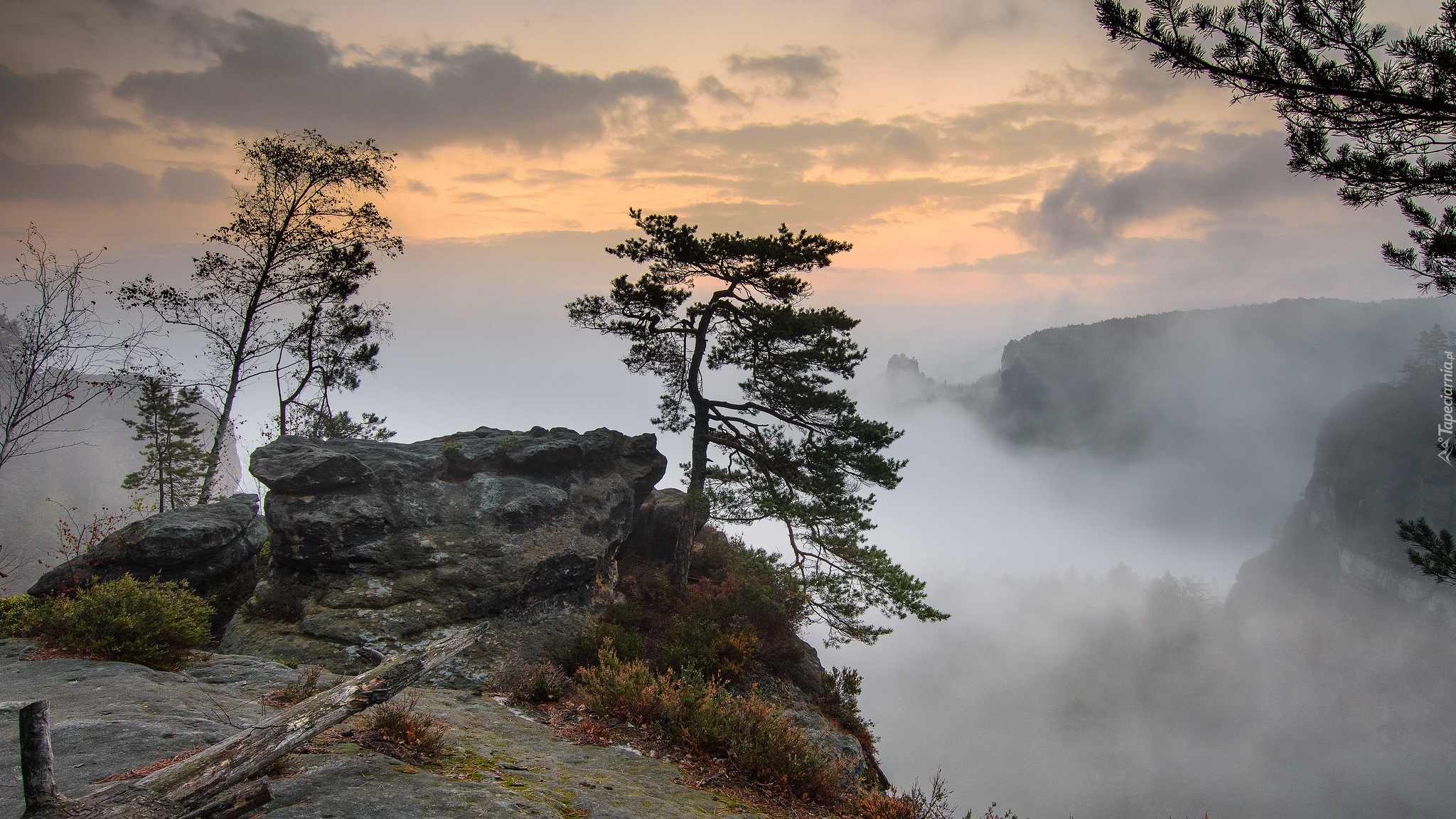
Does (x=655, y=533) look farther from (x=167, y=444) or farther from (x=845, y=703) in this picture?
(x=167, y=444)

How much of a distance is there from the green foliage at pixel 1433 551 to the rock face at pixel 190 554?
2636 centimetres

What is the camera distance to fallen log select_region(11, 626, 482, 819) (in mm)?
4254

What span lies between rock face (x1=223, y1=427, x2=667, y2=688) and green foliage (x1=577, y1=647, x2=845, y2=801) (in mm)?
4714

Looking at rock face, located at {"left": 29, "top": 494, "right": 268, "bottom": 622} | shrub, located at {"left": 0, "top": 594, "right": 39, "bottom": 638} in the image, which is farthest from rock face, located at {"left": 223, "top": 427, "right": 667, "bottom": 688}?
shrub, located at {"left": 0, "top": 594, "right": 39, "bottom": 638}

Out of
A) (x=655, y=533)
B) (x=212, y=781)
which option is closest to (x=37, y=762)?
(x=212, y=781)

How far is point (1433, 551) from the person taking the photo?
40.9 ft

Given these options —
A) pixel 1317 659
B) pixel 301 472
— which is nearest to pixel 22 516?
pixel 301 472

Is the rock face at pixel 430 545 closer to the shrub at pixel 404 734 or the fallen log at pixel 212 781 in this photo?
the shrub at pixel 404 734

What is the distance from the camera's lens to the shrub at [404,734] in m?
6.57

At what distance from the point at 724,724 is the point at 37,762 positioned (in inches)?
277

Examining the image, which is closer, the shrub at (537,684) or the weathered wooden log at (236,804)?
the weathered wooden log at (236,804)

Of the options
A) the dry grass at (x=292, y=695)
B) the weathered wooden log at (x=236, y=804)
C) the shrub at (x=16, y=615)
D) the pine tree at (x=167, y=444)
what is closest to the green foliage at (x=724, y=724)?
the dry grass at (x=292, y=695)

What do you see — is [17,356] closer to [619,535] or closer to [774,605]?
[619,535]

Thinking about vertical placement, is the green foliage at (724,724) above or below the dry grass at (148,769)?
below
